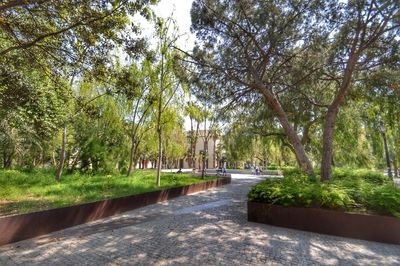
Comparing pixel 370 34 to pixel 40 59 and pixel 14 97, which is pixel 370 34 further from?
pixel 14 97

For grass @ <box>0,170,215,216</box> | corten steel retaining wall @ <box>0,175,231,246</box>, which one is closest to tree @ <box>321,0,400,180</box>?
corten steel retaining wall @ <box>0,175,231,246</box>

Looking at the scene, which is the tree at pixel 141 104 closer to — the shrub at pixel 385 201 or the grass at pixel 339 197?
the grass at pixel 339 197

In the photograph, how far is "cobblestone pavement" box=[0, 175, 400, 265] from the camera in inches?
163

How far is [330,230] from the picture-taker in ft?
18.6

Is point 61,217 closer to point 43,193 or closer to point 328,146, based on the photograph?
point 43,193

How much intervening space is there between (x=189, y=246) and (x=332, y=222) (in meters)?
3.39

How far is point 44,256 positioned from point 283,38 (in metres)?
8.41

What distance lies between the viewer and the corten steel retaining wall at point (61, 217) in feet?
15.8

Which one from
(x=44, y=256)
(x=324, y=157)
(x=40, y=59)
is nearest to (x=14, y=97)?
(x=40, y=59)

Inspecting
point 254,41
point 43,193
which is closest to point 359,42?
point 254,41

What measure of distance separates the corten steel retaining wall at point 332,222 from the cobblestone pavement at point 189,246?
0.21m

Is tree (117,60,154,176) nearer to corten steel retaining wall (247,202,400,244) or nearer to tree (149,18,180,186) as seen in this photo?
tree (149,18,180,186)

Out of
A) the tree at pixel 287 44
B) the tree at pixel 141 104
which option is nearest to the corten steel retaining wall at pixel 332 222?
the tree at pixel 287 44

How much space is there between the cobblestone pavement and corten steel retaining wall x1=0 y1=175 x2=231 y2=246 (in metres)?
0.19
